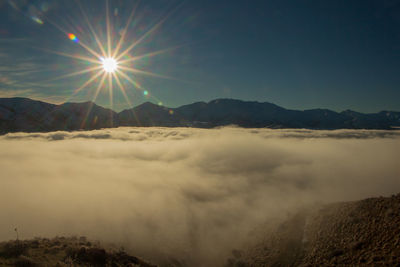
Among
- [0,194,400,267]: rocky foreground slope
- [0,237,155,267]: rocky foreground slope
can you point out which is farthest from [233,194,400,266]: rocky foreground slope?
[0,237,155,267]: rocky foreground slope

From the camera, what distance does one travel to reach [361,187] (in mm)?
82938

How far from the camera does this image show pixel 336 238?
33.2 m

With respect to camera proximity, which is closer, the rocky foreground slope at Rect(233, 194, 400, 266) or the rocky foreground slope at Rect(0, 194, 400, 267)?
the rocky foreground slope at Rect(0, 194, 400, 267)

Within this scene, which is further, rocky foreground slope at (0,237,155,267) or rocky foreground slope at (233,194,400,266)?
rocky foreground slope at (233,194,400,266)

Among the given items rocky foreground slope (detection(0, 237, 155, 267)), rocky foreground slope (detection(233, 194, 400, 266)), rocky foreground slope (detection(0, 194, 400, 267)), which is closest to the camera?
rocky foreground slope (detection(0, 237, 155, 267))

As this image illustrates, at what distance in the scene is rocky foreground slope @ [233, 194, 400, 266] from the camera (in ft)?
87.5

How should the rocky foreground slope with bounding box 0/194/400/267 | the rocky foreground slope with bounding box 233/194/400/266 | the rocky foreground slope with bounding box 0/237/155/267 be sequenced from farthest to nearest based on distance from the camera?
the rocky foreground slope with bounding box 233/194/400/266 < the rocky foreground slope with bounding box 0/194/400/267 < the rocky foreground slope with bounding box 0/237/155/267

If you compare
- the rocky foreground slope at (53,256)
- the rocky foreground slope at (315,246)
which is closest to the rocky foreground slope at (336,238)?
the rocky foreground slope at (315,246)

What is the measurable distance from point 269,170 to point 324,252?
105m

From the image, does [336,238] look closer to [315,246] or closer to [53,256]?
[315,246]

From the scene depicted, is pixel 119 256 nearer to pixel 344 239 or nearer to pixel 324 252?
pixel 324 252

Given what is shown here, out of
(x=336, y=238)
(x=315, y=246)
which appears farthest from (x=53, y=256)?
(x=336, y=238)

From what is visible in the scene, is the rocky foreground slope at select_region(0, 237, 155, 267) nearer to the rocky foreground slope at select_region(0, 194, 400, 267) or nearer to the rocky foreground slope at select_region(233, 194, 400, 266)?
the rocky foreground slope at select_region(0, 194, 400, 267)

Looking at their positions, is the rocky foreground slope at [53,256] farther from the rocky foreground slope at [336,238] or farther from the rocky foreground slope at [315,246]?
the rocky foreground slope at [336,238]
